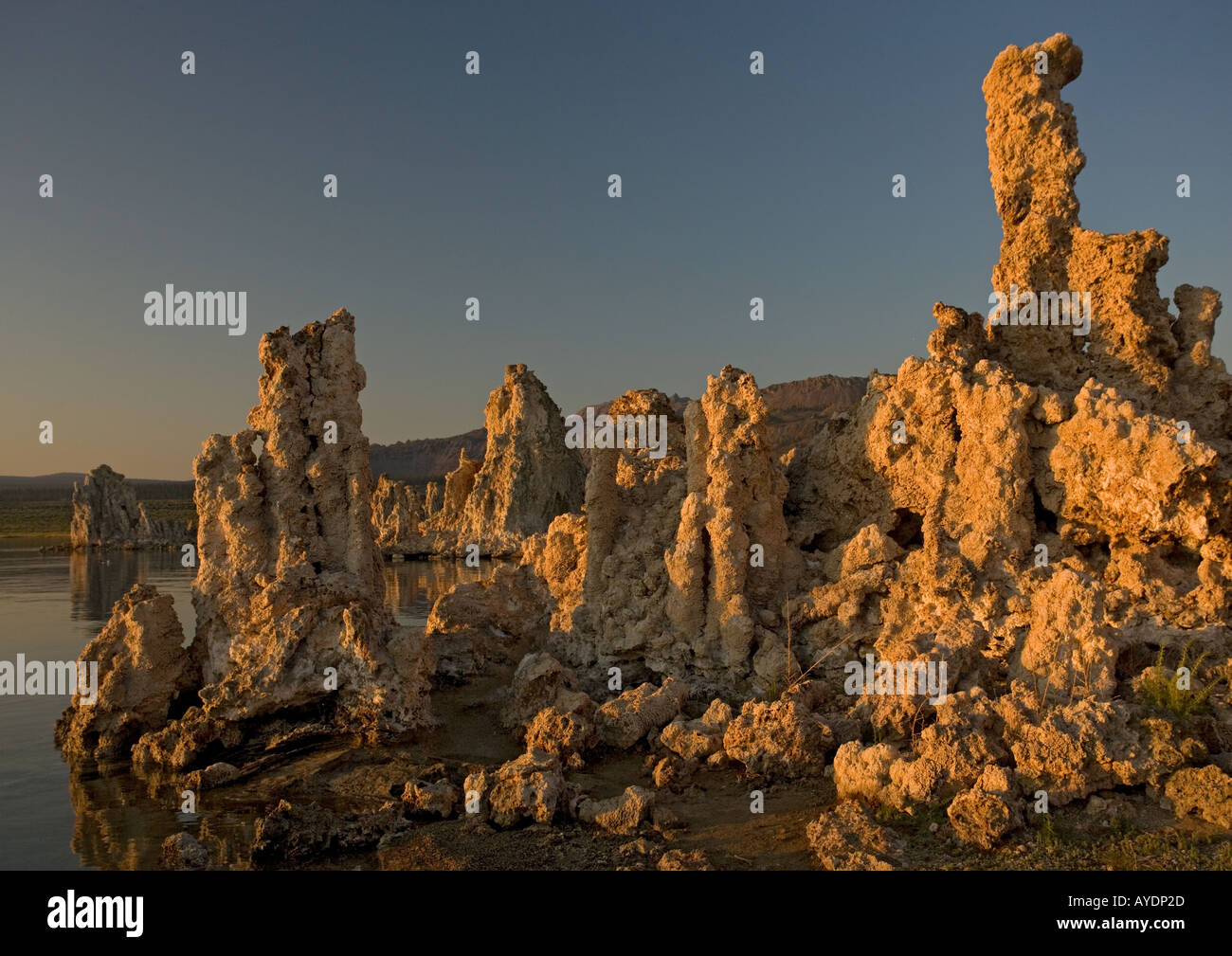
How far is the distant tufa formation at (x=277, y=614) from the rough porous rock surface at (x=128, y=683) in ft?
0.06

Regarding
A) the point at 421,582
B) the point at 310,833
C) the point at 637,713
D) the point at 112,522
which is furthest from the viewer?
the point at 112,522

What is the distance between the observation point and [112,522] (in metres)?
65.6

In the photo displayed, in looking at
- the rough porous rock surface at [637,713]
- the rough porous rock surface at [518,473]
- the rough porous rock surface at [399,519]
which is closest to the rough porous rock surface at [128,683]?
the rough porous rock surface at [637,713]

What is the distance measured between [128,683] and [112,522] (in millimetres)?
60842

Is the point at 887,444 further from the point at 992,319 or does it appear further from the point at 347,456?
the point at 347,456

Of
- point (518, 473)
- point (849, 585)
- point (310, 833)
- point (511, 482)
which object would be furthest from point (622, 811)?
point (511, 482)

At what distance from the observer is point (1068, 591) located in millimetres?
10656

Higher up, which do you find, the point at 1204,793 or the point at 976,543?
the point at 976,543

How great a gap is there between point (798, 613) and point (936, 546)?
2059mm

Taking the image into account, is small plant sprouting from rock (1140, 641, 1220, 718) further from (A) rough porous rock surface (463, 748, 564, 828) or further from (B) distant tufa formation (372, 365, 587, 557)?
(B) distant tufa formation (372, 365, 587, 557)

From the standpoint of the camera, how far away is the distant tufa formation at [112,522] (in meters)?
63.9

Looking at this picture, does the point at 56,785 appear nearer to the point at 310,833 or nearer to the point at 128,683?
the point at 128,683

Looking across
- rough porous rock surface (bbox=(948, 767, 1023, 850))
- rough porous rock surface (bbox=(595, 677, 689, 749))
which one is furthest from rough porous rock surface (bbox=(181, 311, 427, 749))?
rough porous rock surface (bbox=(948, 767, 1023, 850))

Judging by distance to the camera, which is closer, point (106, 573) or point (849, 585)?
point (849, 585)
